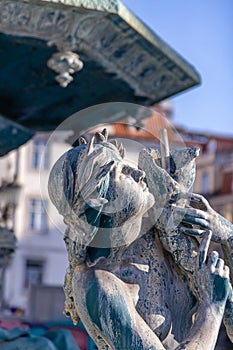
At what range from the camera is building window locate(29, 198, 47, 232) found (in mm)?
49675

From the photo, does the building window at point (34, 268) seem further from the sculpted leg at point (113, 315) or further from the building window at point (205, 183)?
the sculpted leg at point (113, 315)

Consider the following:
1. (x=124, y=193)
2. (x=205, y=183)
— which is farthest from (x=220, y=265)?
(x=205, y=183)

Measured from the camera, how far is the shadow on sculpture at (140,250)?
3.38m

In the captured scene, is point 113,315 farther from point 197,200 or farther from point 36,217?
point 36,217

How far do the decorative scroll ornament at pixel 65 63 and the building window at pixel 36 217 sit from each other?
137 ft

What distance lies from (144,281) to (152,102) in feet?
18.3

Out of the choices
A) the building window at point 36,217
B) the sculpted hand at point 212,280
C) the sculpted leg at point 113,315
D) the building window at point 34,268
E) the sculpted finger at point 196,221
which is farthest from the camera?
the building window at point 34,268

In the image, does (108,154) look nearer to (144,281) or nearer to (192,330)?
(144,281)

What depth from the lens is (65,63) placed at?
7.62 m

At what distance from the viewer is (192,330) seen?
138 inches

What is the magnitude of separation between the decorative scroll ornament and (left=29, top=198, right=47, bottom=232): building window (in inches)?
1648

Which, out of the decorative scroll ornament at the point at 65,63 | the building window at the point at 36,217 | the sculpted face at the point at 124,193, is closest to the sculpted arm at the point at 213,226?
the sculpted face at the point at 124,193

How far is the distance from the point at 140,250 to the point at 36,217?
46.6 metres

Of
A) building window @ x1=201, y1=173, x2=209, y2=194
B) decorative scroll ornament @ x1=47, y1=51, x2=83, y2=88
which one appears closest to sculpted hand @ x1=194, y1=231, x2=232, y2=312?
decorative scroll ornament @ x1=47, y1=51, x2=83, y2=88
